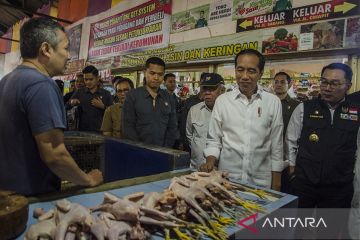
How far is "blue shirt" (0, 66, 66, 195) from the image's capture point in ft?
3.89

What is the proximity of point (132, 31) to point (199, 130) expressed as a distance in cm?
471

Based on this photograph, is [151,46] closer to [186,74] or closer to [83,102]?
[186,74]

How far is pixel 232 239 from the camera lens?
0.97 metres

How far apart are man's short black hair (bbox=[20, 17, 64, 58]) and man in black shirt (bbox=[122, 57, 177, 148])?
1.50 meters

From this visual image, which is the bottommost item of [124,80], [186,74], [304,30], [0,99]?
[0,99]

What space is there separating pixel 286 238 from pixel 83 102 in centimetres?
343

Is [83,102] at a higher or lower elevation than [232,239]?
higher

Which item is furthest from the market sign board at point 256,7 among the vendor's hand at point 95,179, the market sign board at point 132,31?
the vendor's hand at point 95,179

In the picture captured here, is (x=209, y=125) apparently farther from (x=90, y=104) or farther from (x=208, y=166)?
(x=90, y=104)

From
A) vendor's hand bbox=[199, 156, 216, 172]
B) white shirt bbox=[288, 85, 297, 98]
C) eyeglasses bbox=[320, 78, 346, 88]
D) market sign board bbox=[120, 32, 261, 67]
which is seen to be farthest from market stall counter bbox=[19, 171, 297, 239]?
market sign board bbox=[120, 32, 261, 67]

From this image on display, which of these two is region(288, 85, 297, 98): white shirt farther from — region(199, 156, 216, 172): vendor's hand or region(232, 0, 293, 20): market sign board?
region(199, 156, 216, 172): vendor's hand

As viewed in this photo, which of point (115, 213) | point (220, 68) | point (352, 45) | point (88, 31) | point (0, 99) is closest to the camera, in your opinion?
point (115, 213)

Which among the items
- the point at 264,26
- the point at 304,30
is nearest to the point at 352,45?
the point at 304,30

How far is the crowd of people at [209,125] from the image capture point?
1225 mm
